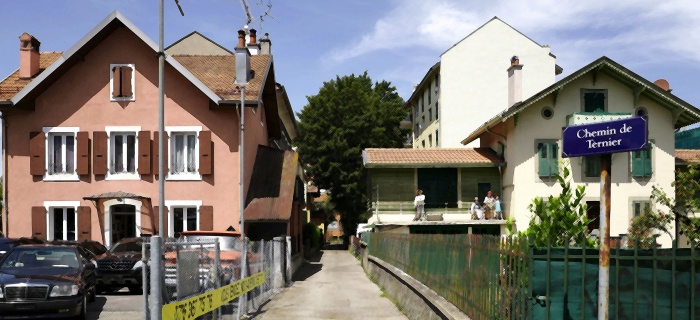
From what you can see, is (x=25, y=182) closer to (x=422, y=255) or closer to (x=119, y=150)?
(x=119, y=150)

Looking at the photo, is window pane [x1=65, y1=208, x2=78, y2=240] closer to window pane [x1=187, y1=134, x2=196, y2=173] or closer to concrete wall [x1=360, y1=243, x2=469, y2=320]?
window pane [x1=187, y1=134, x2=196, y2=173]

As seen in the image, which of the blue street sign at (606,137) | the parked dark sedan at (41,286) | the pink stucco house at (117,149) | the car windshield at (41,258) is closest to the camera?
the blue street sign at (606,137)

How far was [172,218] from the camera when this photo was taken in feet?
83.7

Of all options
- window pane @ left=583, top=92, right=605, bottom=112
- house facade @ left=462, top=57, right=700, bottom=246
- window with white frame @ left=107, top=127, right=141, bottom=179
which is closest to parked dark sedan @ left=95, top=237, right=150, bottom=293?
window with white frame @ left=107, top=127, right=141, bottom=179

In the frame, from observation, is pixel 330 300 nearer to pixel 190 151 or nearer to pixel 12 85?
pixel 190 151

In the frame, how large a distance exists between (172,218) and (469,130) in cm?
2523

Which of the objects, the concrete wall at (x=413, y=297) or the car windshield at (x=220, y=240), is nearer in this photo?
the concrete wall at (x=413, y=297)

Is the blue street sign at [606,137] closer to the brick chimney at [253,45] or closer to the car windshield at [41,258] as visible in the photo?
the car windshield at [41,258]

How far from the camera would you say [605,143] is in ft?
18.5

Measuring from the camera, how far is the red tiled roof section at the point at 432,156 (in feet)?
117

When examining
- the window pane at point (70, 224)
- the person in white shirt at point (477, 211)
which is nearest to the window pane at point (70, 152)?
the window pane at point (70, 224)

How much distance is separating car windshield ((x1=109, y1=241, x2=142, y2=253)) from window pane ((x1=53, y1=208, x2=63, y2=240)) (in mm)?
6913

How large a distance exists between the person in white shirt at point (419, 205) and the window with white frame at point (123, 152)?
48.2 ft

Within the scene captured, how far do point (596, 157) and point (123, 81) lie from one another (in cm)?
2271
